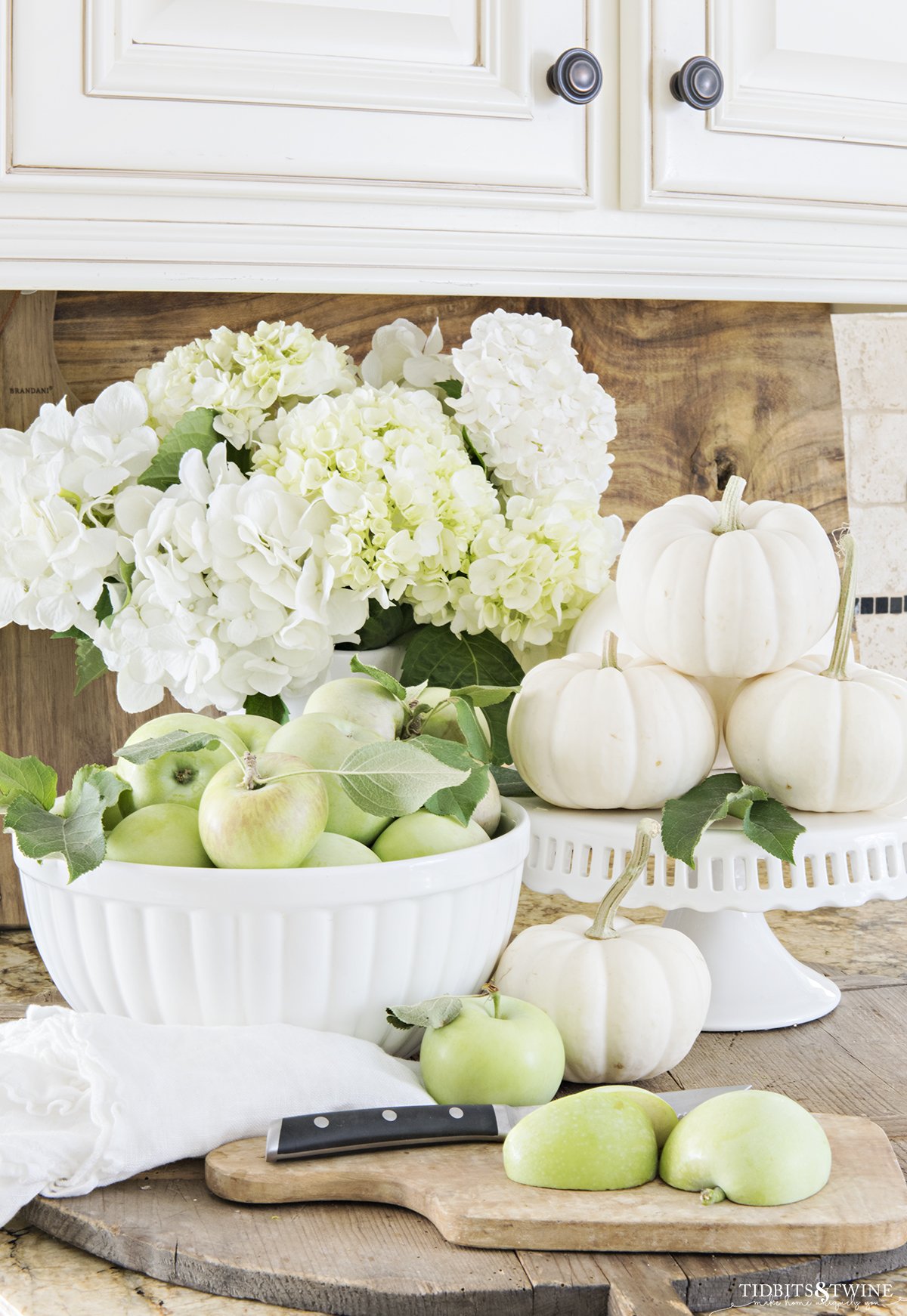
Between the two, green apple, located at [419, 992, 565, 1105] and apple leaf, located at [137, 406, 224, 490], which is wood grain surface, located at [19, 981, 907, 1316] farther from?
apple leaf, located at [137, 406, 224, 490]

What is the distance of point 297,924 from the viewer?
732 mm

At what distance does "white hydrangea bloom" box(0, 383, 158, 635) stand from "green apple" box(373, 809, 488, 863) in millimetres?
338

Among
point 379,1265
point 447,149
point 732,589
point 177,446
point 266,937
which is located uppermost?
point 447,149

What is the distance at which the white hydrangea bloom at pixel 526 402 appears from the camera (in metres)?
1.04

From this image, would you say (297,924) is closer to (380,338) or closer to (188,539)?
(188,539)

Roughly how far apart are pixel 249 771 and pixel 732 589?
0.36 m

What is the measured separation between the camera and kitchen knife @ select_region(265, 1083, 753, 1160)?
663 mm

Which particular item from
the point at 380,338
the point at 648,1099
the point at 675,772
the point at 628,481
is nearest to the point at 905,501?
the point at 628,481

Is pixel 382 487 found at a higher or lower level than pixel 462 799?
higher

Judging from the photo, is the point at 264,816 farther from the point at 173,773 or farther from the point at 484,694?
the point at 484,694

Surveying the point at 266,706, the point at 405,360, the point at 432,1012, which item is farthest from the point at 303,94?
the point at 432,1012

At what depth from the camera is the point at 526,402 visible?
3.44 feet

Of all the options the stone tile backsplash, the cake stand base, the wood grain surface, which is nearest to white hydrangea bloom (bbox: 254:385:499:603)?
the cake stand base

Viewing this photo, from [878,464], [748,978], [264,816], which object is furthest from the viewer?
[878,464]
